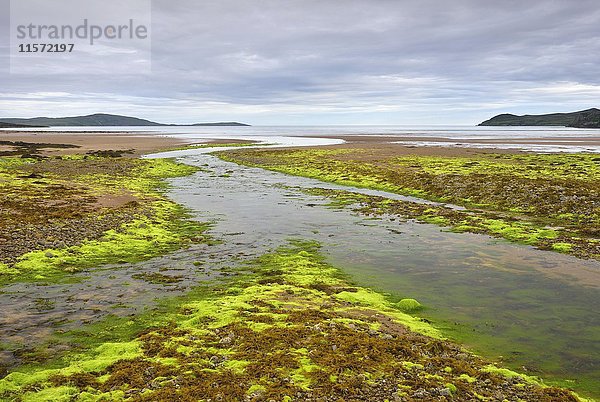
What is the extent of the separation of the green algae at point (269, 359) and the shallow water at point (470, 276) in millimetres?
1459

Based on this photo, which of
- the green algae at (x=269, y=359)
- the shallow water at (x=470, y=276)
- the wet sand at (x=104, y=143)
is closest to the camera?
the green algae at (x=269, y=359)

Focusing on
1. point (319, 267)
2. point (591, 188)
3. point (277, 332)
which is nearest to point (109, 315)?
point (277, 332)

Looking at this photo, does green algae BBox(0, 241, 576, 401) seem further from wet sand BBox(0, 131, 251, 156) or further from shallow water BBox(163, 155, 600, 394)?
A: wet sand BBox(0, 131, 251, 156)

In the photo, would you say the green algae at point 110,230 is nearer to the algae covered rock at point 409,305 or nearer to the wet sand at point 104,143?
the algae covered rock at point 409,305

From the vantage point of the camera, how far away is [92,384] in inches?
346

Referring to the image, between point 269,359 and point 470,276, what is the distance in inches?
384

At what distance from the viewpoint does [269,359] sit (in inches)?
386

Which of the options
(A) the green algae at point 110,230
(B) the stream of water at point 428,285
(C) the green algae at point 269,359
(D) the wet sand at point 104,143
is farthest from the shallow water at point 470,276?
(D) the wet sand at point 104,143

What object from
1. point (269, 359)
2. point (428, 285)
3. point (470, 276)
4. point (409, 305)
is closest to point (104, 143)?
point (428, 285)

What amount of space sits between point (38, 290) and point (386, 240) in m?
15.1

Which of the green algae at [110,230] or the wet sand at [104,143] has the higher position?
the wet sand at [104,143]

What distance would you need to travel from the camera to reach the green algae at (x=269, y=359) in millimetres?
8578

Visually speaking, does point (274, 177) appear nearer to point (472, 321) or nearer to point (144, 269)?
point (144, 269)

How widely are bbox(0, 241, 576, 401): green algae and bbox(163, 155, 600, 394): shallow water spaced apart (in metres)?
1.46
